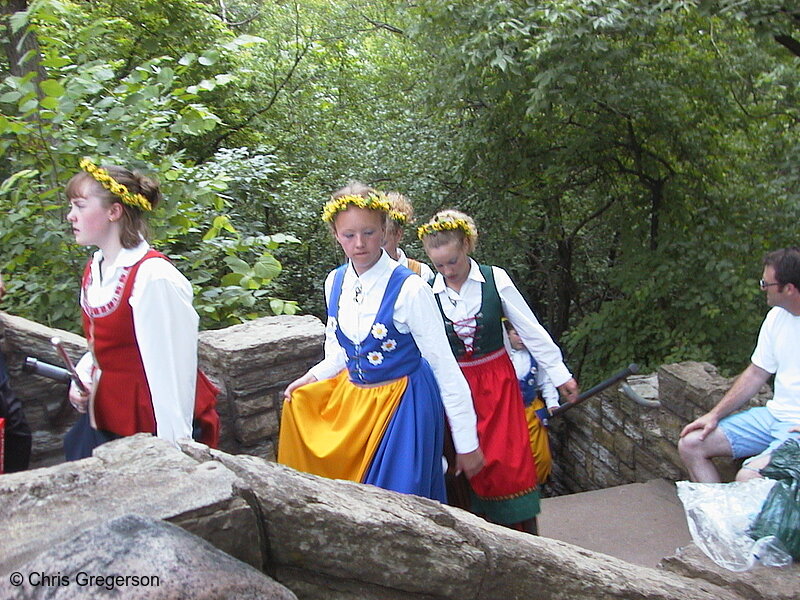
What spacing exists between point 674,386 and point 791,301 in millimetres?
1173

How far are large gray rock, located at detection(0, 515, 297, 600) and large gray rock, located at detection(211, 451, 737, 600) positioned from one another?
1.00ft

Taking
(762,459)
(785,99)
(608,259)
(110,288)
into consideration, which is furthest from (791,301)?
(608,259)

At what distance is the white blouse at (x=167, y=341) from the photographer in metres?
2.24

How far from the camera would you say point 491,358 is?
360cm

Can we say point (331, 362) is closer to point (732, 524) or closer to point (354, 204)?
point (354, 204)

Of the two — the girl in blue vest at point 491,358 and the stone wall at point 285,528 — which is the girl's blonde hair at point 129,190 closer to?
the stone wall at point 285,528

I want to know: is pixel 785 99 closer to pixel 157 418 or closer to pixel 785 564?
pixel 785 564

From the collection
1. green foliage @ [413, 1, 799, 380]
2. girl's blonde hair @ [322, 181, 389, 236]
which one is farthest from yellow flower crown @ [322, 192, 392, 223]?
green foliage @ [413, 1, 799, 380]

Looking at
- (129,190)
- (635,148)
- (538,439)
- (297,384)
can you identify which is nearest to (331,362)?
(297,384)

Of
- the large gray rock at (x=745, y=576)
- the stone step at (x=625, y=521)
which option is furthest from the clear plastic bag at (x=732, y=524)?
the stone step at (x=625, y=521)

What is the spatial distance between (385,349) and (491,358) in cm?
91

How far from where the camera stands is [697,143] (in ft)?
24.1

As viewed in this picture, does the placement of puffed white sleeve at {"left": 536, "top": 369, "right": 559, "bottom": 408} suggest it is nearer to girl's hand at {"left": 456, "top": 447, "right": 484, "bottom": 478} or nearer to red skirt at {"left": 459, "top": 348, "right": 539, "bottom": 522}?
red skirt at {"left": 459, "top": 348, "right": 539, "bottom": 522}

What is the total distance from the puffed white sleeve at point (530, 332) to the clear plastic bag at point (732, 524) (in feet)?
2.75
